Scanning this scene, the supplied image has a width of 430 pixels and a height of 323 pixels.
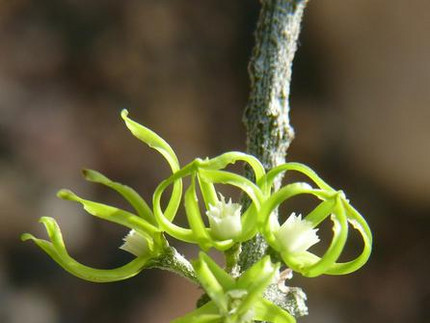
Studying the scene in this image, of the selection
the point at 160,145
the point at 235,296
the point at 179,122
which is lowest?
the point at 235,296

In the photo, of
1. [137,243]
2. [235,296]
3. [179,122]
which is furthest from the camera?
[179,122]

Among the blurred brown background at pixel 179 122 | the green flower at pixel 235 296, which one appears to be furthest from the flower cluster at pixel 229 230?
the blurred brown background at pixel 179 122

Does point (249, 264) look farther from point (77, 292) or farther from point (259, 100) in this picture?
point (77, 292)

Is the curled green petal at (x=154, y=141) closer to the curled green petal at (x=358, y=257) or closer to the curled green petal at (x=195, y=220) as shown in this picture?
the curled green petal at (x=195, y=220)

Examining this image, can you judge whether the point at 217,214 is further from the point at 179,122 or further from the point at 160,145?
the point at 179,122

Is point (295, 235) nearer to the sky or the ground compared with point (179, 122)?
nearer to the ground

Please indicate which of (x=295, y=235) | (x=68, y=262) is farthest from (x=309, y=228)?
(x=68, y=262)

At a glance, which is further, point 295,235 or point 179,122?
point 179,122

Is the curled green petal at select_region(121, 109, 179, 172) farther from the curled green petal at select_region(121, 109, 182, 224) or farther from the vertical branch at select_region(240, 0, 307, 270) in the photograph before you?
the vertical branch at select_region(240, 0, 307, 270)
